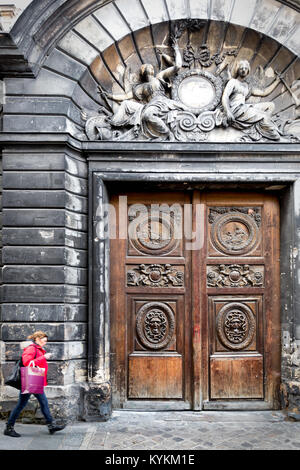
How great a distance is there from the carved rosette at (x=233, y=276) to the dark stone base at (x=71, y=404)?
2.14m

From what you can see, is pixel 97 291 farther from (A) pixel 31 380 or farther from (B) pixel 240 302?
(B) pixel 240 302

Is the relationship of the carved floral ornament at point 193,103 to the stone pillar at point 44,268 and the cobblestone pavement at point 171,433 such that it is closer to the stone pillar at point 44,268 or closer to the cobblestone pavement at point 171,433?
the stone pillar at point 44,268

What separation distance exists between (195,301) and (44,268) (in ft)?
7.23

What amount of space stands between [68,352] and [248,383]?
8.67 feet

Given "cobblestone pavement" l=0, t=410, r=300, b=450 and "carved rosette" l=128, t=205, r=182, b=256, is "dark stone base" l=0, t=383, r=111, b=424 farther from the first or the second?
"carved rosette" l=128, t=205, r=182, b=256

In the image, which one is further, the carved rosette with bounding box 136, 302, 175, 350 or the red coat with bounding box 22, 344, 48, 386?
the carved rosette with bounding box 136, 302, 175, 350

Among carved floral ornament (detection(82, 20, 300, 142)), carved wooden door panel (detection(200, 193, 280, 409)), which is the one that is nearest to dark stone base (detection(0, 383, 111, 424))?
carved wooden door panel (detection(200, 193, 280, 409))

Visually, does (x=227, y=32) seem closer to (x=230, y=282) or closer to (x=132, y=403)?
(x=230, y=282)

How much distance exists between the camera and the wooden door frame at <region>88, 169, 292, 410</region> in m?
5.78

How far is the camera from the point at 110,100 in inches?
246

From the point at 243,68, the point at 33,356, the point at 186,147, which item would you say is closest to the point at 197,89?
the point at 243,68

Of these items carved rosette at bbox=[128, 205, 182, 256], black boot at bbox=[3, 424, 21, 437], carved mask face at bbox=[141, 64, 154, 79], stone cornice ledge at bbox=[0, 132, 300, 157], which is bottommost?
black boot at bbox=[3, 424, 21, 437]

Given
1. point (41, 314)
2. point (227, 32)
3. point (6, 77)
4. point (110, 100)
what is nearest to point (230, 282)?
point (41, 314)

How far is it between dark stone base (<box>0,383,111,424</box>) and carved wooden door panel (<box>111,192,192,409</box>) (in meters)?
0.43
